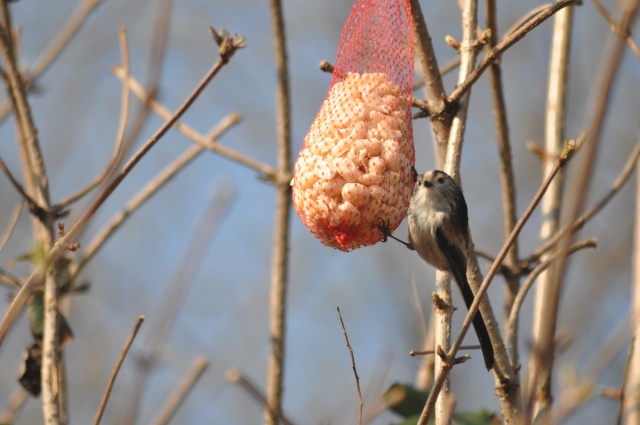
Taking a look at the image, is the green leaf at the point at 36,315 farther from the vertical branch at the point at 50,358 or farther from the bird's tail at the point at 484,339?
the bird's tail at the point at 484,339

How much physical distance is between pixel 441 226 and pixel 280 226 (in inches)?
26.8

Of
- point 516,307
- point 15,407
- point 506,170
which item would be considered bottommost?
point 15,407

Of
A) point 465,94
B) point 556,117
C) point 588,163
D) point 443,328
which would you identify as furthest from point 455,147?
point 588,163

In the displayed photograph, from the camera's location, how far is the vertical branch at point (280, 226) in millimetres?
3523

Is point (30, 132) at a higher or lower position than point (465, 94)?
lower

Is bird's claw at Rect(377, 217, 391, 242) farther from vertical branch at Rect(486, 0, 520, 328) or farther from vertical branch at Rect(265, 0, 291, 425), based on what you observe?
vertical branch at Rect(265, 0, 291, 425)

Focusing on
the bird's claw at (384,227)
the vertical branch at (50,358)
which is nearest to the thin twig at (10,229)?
the vertical branch at (50,358)

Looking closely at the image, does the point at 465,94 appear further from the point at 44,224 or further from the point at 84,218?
the point at 84,218

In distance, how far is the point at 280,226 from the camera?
378cm

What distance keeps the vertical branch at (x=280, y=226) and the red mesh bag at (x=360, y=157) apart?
54cm

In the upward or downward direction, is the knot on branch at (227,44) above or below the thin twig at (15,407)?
above

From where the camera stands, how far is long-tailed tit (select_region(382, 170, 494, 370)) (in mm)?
3365

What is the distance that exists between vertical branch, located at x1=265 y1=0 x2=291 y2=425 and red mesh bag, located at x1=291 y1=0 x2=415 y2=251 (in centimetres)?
54

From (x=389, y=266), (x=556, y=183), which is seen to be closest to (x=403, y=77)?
(x=556, y=183)
